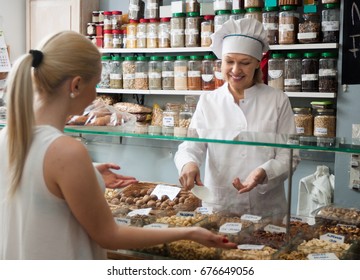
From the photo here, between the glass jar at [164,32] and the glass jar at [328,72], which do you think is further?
the glass jar at [164,32]

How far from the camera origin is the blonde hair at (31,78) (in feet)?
4.07

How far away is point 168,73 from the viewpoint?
363 cm

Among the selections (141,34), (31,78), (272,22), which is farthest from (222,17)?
(31,78)

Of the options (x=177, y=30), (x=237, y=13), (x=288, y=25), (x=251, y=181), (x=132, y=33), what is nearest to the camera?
(x=251, y=181)

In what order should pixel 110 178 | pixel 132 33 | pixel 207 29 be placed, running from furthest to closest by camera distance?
pixel 132 33 < pixel 207 29 < pixel 110 178

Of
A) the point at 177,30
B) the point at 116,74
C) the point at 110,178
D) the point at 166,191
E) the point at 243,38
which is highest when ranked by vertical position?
the point at 177,30

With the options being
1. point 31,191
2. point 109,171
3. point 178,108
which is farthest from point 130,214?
point 178,108

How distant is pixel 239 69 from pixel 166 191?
0.65 m

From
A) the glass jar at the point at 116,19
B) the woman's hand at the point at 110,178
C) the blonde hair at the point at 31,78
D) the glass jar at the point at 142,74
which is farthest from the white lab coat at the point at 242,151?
the glass jar at the point at 116,19

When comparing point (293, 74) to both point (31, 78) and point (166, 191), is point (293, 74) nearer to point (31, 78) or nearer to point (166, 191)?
point (166, 191)

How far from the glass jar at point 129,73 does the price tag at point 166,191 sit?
178cm

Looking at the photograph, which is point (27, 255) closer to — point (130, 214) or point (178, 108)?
point (130, 214)

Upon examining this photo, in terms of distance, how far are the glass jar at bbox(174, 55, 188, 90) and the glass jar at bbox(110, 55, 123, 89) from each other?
504 millimetres

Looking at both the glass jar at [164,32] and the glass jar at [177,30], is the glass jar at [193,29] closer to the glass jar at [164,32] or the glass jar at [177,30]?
the glass jar at [177,30]
